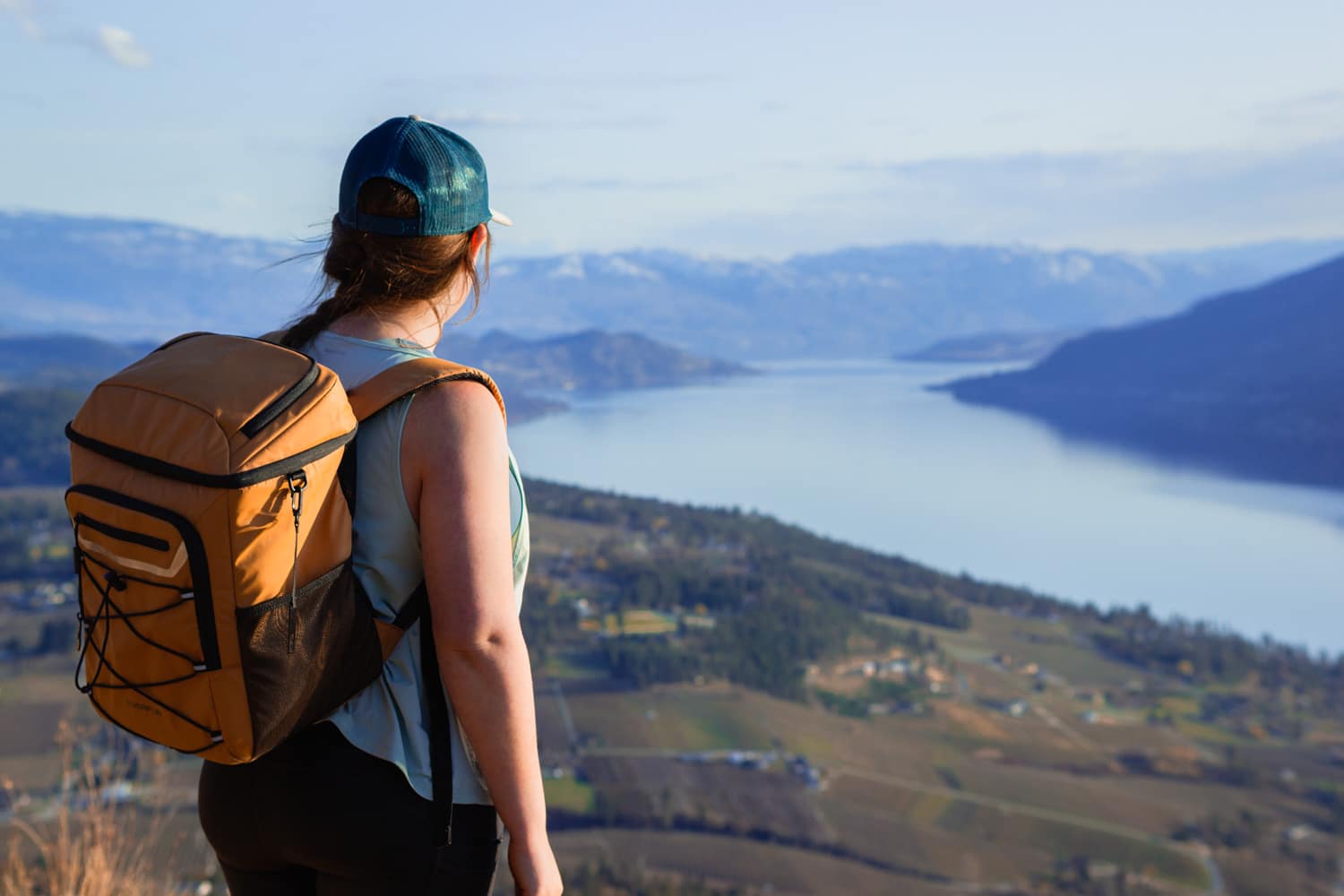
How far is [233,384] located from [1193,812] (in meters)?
21.2

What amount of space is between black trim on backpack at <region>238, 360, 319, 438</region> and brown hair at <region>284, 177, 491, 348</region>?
172 mm

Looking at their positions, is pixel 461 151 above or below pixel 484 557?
above

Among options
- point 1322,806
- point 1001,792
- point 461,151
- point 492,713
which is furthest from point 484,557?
point 1322,806

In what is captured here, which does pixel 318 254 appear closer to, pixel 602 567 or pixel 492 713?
pixel 492 713

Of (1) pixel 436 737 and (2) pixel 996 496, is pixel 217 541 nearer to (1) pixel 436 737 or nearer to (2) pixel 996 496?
(1) pixel 436 737

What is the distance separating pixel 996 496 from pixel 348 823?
153 ft

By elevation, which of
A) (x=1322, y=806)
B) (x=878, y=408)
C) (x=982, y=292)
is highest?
(x=982, y=292)

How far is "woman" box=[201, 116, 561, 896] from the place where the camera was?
0.92 meters

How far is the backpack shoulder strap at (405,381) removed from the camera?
0.92m

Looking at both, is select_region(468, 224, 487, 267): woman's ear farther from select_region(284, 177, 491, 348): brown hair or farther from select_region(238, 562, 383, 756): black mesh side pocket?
select_region(238, 562, 383, 756): black mesh side pocket

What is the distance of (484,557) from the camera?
93 centimetres

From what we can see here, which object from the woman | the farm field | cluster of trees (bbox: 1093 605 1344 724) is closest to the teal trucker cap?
the woman

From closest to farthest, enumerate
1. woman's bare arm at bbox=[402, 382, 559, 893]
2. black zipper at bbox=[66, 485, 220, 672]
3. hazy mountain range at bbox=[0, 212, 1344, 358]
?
black zipper at bbox=[66, 485, 220, 672]
woman's bare arm at bbox=[402, 382, 559, 893]
hazy mountain range at bbox=[0, 212, 1344, 358]

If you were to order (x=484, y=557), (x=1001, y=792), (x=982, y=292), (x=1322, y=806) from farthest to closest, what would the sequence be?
(x=982, y=292)
(x=1322, y=806)
(x=1001, y=792)
(x=484, y=557)
